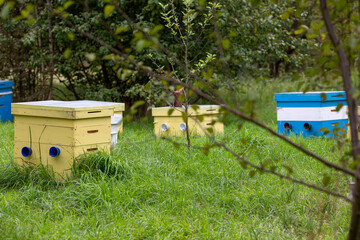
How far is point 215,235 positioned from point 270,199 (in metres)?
0.65

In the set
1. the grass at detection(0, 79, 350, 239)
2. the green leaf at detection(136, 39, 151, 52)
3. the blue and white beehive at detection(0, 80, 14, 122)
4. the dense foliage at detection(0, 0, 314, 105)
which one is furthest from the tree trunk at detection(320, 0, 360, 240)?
the blue and white beehive at detection(0, 80, 14, 122)

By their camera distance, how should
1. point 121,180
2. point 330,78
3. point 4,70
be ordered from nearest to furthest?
point 330,78, point 121,180, point 4,70

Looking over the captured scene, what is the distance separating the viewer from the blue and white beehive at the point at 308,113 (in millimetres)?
4992

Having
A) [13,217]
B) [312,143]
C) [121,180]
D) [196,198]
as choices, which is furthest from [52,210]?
[312,143]

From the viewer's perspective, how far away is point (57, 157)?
3508mm

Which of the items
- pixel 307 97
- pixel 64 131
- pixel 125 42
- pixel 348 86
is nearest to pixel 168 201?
pixel 64 131

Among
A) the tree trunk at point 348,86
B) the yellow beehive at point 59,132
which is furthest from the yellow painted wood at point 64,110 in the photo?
the tree trunk at point 348,86

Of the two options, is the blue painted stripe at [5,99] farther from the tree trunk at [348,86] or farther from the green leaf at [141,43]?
the tree trunk at [348,86]

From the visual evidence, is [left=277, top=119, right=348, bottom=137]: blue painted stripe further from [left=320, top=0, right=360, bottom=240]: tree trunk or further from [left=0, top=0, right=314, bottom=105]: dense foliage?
[left=320, top=0, right=360, bottom=240]: tree trunk

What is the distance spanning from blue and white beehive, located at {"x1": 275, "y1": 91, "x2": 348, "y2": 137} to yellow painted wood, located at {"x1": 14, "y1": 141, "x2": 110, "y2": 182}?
2.42m

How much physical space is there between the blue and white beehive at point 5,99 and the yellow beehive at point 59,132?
4.00 m

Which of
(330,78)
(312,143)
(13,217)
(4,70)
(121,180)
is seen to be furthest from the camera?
(4,70)

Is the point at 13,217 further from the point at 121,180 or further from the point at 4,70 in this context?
the point at 4,70

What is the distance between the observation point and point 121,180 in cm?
341
